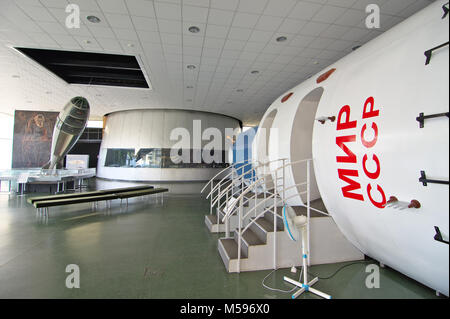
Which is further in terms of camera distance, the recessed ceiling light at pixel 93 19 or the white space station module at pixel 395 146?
the recessed ceiling light at pixel 93 19

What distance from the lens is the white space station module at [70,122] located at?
6.81 meters

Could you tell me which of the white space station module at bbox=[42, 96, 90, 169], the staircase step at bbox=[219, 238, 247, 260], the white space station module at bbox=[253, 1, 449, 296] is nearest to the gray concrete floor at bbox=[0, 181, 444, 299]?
the staircase step at bbox=[219, 238, 247, 260]

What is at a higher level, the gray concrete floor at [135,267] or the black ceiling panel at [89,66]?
the black ceiling panel at [89,66]

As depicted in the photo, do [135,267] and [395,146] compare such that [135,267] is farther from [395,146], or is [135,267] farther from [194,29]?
[194,29]

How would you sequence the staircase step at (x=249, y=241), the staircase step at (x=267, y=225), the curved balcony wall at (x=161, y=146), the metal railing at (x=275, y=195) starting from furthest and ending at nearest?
the curved balcony wall at (x=161, y=146)
the staircase step at (x=267, y=225)
the staircase step at (x=249, y=241)
the metal railing at (x=275, y=195)

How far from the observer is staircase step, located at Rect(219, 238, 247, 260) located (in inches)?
122

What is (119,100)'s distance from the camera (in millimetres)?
10500

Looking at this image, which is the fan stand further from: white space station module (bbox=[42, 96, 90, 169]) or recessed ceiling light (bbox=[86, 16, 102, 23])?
white space station module (bbox=[42, 96, 90, 169])

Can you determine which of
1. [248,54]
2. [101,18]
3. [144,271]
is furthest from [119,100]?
[144,271]

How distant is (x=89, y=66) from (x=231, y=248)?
24.9ft

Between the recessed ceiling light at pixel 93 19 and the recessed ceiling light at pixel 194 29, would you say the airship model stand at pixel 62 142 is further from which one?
the recessed ceiling light at pixel 194 29

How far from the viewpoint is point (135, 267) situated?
10.1ft

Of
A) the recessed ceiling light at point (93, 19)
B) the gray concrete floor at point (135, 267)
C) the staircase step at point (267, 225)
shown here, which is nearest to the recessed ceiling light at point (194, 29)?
the recessed ceiling light at point (93, 19)

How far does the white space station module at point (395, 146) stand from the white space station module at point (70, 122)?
707cm
